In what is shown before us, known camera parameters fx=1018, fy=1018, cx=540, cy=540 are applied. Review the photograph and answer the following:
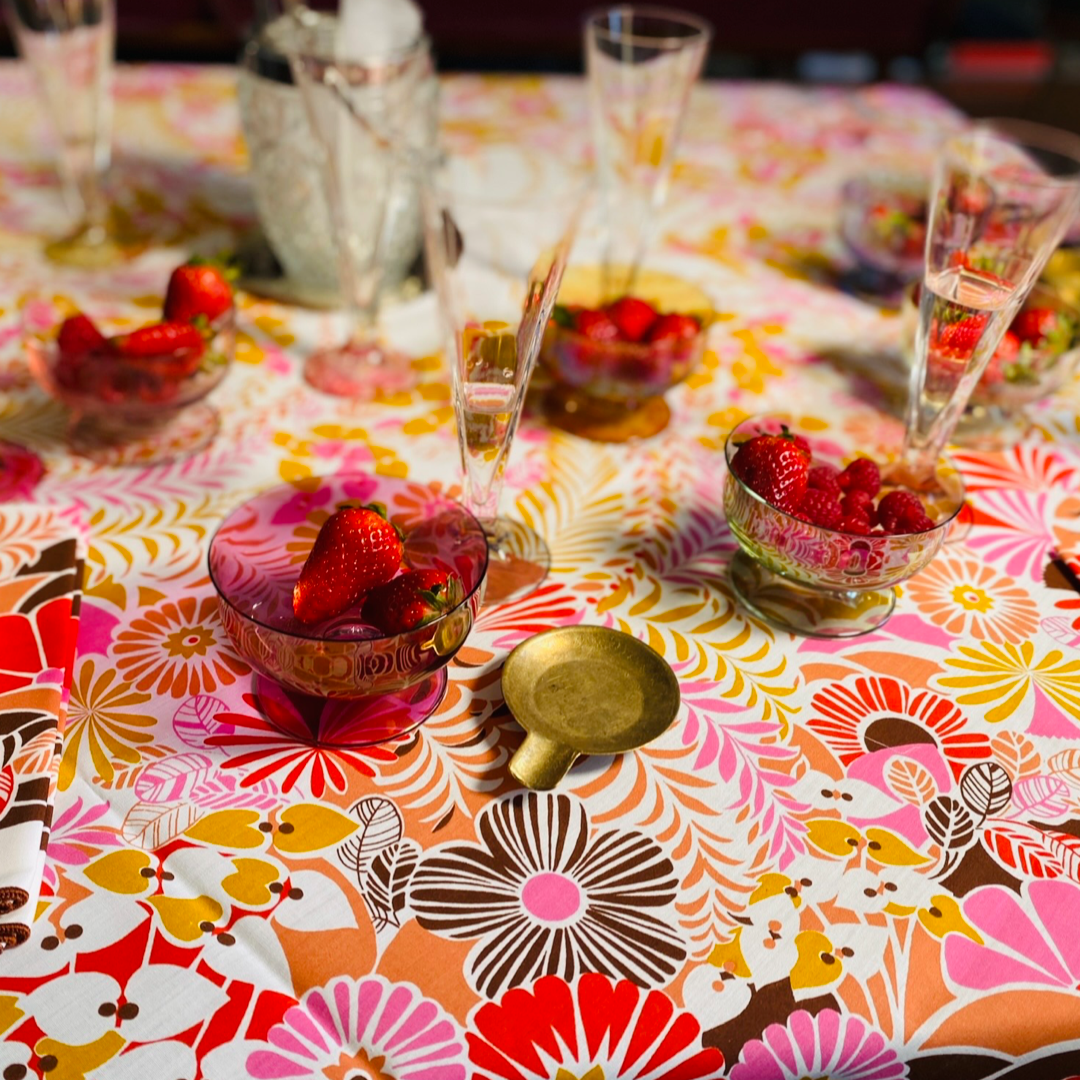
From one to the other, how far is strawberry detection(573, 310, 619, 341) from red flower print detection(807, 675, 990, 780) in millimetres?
375

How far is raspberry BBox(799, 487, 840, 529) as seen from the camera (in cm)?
68

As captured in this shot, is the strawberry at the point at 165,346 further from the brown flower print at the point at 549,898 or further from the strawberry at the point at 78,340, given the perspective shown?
the brown flower print at the point at 549,898

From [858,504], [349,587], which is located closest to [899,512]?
[858,504]

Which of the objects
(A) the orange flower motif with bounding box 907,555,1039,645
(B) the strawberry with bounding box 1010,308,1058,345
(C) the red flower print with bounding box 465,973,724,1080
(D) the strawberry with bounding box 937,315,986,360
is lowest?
(C) the red flower print with bounding box 465,973,724,1080

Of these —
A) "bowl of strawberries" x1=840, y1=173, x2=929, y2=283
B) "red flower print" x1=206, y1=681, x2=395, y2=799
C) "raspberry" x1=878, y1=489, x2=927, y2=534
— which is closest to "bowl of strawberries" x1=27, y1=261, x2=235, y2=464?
"red flower print" x1=206, y1=681, x2=395, y2=799

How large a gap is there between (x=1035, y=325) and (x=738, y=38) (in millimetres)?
1904

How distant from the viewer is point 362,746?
2.05 ft

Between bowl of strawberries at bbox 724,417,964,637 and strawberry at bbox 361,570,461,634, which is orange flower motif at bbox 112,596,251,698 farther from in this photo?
bowl of strawberries at bbox 724,417,964,637

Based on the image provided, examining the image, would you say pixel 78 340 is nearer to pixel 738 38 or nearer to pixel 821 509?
pixel 821 509

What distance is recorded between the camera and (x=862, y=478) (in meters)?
0.72

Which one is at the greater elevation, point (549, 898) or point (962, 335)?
point (962, 335)

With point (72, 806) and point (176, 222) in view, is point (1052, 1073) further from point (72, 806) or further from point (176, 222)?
point (176, 222)

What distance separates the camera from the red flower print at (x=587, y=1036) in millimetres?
490

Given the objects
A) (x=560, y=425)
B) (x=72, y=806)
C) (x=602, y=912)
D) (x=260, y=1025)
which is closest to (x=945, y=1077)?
(x=602, y=912)
